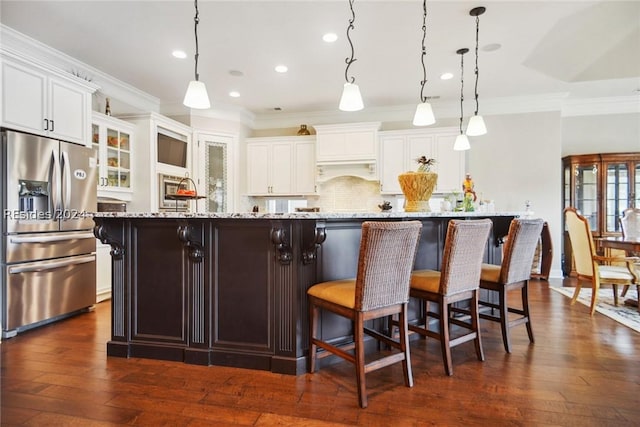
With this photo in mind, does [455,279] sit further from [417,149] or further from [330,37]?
[417,149]

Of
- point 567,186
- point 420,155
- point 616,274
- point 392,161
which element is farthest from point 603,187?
point 392,161

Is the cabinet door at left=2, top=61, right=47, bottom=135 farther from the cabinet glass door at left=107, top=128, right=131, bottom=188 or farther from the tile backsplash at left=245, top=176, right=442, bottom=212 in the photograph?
the tile backsplash at left=245, top=176, right=442, bottom=212

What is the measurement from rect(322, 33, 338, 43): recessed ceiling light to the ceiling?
7 cm

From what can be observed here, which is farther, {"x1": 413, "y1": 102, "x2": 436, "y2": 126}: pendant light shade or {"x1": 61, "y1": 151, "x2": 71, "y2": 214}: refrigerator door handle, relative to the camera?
{"x1": 61, "y1": 151, "x2": 71, "y2": 214}: refrigerator door handle

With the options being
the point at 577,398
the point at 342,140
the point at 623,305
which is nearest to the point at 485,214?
the point at 577,398

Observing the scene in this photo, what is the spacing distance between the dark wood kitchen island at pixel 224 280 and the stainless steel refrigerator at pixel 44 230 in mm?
1168

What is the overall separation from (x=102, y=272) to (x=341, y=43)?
3660 millimetres

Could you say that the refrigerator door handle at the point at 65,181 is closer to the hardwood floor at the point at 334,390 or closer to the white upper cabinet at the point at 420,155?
the hardwood floor at the point at 334,390

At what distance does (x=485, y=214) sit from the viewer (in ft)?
9.29

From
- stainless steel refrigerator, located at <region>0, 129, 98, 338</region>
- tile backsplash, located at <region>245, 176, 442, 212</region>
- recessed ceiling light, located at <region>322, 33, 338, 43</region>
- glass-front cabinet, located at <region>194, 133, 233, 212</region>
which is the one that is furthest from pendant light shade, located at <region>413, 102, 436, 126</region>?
glass-front cabinet, located at <region>194, 133, 233, 212</region>

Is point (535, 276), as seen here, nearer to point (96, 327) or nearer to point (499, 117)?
point (499, 117)

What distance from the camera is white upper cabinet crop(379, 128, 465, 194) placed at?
5.22m

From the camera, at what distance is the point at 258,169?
5.95 meters

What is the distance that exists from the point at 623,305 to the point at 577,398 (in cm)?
268
